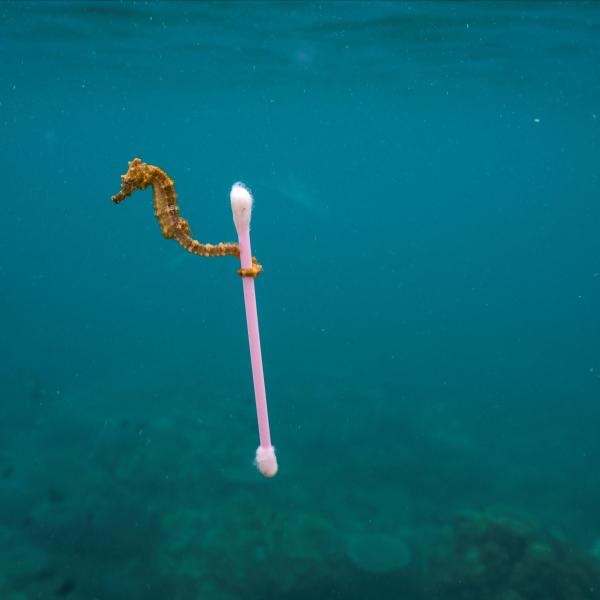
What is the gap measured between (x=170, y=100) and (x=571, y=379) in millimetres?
21153

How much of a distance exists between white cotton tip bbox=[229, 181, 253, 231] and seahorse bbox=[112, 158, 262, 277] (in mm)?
268

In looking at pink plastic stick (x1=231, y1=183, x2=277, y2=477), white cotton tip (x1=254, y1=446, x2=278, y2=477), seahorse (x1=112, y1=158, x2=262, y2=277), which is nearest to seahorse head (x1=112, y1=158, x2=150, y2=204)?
seahorse (x1=112, y1=158, x2=262, y2=277)

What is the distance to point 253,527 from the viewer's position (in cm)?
1024

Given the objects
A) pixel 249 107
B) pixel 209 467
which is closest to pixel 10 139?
pixel 249 107

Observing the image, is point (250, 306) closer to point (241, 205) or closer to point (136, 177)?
point (241, 205)

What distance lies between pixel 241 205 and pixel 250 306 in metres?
0.53

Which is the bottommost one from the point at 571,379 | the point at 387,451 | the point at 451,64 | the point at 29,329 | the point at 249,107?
the point at 571,379

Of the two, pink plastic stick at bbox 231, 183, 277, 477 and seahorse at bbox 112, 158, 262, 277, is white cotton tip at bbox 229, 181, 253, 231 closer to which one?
pink plastic stick at bbox 231, 183, 277, 477

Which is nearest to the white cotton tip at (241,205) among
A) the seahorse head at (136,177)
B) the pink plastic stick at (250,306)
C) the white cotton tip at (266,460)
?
the pink plastic stick at (250,306)

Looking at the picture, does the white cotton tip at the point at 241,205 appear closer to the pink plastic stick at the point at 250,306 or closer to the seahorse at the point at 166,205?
the pink plastic stick at the point at 250,306

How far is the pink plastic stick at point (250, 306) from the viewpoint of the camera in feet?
8.29

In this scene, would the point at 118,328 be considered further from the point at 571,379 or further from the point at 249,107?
the point at 571,379

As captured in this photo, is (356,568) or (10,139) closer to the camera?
(356,568)

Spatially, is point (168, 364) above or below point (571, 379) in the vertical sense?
above
